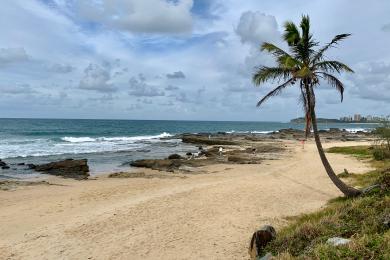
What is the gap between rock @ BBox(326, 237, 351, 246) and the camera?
7391 mm

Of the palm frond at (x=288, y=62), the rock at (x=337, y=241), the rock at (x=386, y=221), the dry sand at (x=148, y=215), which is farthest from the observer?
the palm frond at (x=288, y=62)

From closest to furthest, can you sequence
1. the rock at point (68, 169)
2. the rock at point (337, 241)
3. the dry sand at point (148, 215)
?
1. the rock at point (337, 241)
2. the dry sand at point (148, 215)
3. the rock at point (68, 169)

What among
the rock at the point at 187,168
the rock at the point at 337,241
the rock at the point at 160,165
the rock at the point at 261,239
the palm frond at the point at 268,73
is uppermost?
the palm frond at the point at 268,73

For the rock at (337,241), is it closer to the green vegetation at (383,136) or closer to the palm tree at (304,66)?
the palm tree at (304,66)

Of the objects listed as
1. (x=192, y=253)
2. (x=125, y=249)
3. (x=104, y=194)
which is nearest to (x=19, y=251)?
(x=125, y=249)

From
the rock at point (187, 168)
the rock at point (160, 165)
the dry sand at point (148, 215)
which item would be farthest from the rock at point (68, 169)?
the rock at point (187, 168)

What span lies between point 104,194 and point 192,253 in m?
9.93

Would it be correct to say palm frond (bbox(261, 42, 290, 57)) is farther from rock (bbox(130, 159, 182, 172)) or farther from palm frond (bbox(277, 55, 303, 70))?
rock (bbox(130, 159, 182, 172))

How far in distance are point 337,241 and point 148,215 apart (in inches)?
339

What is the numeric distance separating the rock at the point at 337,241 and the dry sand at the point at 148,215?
3202 mm

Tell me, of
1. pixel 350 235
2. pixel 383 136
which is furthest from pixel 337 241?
pixel 383 136

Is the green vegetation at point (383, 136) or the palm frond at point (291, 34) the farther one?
the green vegetation at point (383, 136)

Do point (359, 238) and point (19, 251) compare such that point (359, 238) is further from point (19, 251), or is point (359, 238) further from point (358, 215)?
point (19, 251)

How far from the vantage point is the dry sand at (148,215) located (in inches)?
455
